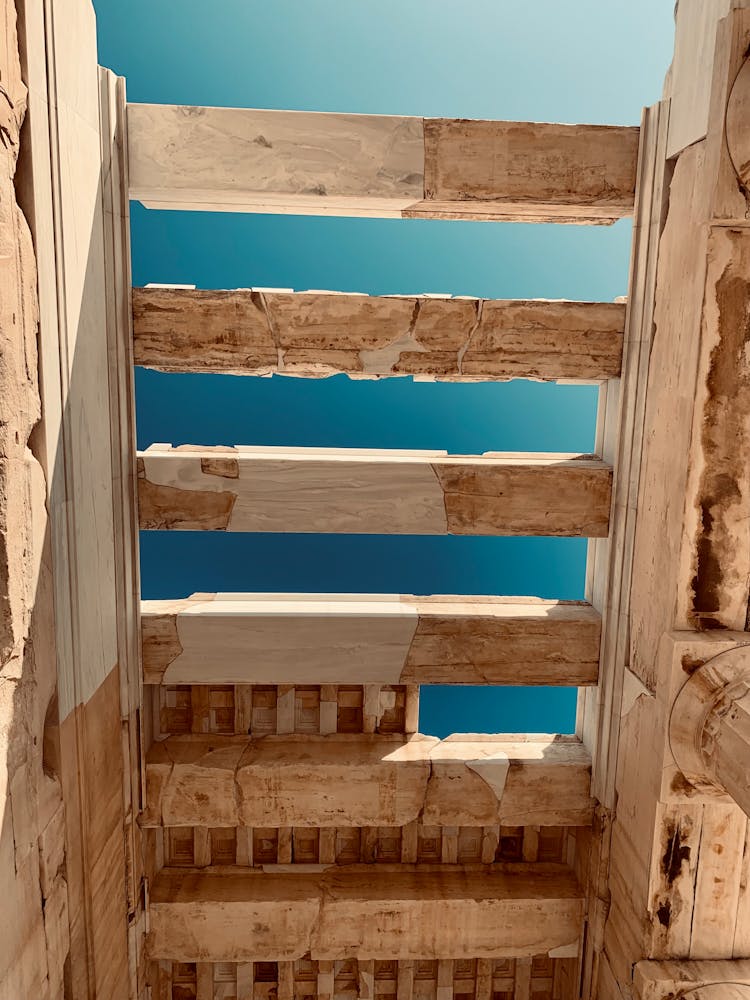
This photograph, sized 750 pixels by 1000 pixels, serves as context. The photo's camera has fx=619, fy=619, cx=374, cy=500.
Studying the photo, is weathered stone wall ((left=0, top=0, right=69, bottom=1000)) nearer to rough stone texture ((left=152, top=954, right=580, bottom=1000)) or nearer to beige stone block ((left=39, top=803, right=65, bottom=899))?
beige stone block ((left=39, top=803, right=65, bottom=899))

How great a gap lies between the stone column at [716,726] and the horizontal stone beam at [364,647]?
0.98m

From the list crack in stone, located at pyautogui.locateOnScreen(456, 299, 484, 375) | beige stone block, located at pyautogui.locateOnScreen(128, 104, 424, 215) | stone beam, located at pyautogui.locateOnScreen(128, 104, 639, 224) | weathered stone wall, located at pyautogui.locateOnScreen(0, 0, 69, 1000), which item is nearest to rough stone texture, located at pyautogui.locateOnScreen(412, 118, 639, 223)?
stone beam, located at pyautogui.locateOnScreen(128, 104, 639, 224)

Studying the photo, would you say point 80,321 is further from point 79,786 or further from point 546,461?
point 546,461

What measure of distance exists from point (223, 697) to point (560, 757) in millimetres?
2504

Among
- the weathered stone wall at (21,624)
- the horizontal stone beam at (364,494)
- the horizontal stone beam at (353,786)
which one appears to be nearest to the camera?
the weathered stone wall at (21,624)

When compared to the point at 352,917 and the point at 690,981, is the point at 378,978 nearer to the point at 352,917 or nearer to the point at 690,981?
the point at 352,917

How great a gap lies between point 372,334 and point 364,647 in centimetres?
208

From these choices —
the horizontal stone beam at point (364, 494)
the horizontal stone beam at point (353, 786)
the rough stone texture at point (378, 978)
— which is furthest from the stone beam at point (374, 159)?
the rough stone texture at point (378, 978)

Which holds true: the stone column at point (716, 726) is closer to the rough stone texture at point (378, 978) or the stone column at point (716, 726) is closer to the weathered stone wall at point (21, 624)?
the rough stone texture at point (378, 978)

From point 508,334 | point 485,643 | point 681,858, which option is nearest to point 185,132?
point 508,334

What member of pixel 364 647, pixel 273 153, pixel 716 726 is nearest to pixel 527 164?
pixel 273 153

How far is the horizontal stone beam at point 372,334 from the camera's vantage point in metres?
3.86

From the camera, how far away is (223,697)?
4.56 m

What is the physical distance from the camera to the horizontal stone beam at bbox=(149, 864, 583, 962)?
14.4 feet
